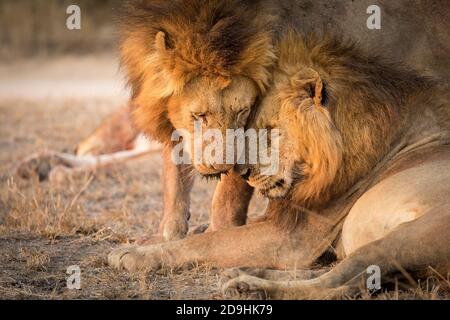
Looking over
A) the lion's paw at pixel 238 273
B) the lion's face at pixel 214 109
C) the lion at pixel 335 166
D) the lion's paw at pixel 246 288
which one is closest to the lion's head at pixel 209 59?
the lion's face at pixel 214 109

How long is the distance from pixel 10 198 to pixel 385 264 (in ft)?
10.2

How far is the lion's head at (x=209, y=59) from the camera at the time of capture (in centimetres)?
407

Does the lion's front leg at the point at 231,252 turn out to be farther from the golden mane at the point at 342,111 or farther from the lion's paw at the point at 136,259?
the golden mane at the point at 342,111

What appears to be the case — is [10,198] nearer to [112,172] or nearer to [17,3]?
[112,172]

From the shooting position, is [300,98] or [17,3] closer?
[300,98]

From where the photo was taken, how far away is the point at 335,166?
13.9ft

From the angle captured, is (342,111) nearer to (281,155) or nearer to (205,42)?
(281,155)

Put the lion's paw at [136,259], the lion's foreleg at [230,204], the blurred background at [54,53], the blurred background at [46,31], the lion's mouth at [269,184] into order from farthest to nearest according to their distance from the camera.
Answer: the blurred background at [46,31]
the blurred background at [54,53]
the lion's foreleg at [230,204]
the lion's paw at [136,259]
the lion's mouth at [269,184]

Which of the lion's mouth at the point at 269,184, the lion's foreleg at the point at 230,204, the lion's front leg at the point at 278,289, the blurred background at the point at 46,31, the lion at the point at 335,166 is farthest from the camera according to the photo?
the blurred background at the point at 46,31

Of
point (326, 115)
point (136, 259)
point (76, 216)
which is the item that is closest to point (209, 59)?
point (326, 115)

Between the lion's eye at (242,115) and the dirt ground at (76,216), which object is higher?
the lion's eye at (242,115)

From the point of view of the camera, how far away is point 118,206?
636cm

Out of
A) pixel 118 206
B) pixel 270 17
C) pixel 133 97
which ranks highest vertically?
pixel 270 17
